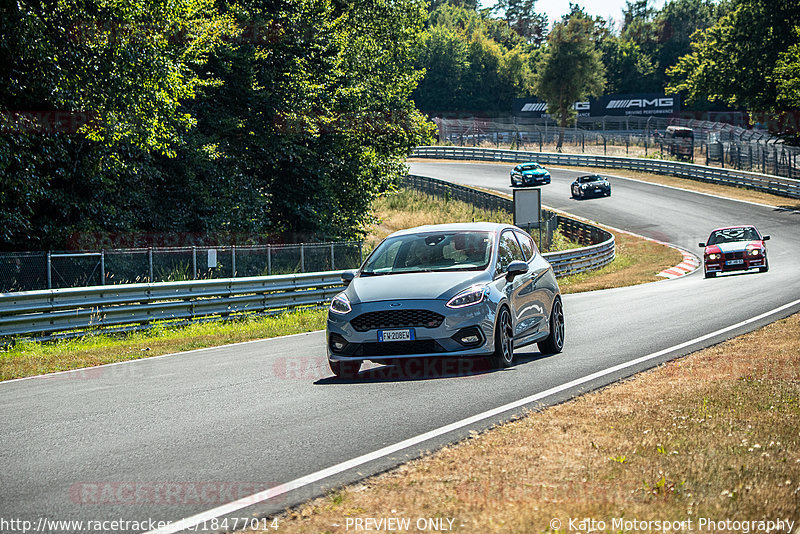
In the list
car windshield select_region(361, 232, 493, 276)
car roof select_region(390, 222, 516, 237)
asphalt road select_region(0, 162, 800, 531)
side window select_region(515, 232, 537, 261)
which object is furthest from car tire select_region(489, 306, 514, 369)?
side window select_region(515, 232, 537, 261)

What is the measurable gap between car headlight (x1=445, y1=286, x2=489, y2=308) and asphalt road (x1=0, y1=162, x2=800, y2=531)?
2.68 ft

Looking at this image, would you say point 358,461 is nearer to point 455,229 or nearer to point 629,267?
point 455,229

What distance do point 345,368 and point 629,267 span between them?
3004 centimetres

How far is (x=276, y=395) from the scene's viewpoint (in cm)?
970

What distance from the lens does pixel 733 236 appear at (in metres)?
31.2

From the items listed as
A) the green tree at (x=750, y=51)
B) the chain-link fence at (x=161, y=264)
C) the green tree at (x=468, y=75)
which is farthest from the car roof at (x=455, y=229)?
the green tree at (x=468, y=75)

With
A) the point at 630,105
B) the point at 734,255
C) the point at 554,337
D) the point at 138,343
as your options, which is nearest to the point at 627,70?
the point at 630,105

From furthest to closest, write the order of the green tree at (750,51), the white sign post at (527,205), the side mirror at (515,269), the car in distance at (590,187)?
the green tree at (750,51)
the car in distance at (590,187)
the white sign post at (527,205)
the side mirror at (515,269)

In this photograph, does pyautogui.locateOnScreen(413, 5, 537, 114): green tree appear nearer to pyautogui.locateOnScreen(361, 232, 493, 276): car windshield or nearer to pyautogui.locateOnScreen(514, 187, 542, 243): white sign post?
pyautogui.locateOnScreen(514, 187, 542, 243): white sign post

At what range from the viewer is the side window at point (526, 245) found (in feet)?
42.6

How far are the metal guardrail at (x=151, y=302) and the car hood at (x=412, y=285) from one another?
25.1 feet

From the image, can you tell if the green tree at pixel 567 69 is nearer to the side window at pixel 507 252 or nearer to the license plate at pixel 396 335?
the side window at pixel 507 252

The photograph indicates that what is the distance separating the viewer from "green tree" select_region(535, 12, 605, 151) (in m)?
103

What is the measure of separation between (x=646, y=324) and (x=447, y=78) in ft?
385
